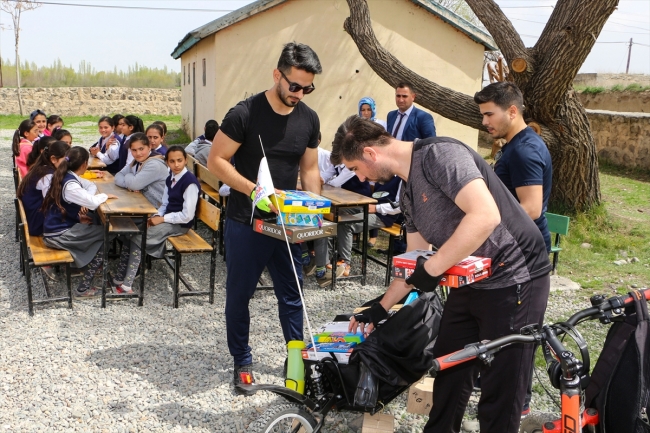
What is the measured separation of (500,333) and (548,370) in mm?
424

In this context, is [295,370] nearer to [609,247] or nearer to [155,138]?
[155,138]

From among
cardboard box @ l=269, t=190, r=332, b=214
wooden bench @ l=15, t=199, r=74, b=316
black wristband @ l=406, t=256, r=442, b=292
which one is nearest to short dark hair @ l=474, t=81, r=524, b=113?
cardboard box @ l=269, t=190, r=332, b=214

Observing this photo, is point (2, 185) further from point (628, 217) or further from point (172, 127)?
point (172, 127)

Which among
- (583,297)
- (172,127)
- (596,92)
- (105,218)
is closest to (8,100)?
(172,127)

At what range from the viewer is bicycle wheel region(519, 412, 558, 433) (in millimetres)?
2948

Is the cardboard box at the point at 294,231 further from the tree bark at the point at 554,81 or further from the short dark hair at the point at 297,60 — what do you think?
the tree bark at the point at 554,81

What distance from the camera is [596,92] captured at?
2142cm

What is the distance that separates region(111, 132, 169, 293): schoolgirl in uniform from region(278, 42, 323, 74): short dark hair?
2.98m

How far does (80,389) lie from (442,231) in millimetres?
2843

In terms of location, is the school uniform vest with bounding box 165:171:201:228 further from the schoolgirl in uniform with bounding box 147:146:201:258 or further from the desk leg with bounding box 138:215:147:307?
the desk leg with bounding box 138:215:147:307

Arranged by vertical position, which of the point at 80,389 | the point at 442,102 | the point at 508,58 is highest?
the point at 508,58

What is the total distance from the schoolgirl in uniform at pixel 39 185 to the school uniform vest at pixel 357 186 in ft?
10.2

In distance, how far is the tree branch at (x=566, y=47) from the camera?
7820 millimetres

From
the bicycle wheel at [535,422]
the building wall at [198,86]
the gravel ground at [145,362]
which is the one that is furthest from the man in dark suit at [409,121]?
the building wall at [198,86]
